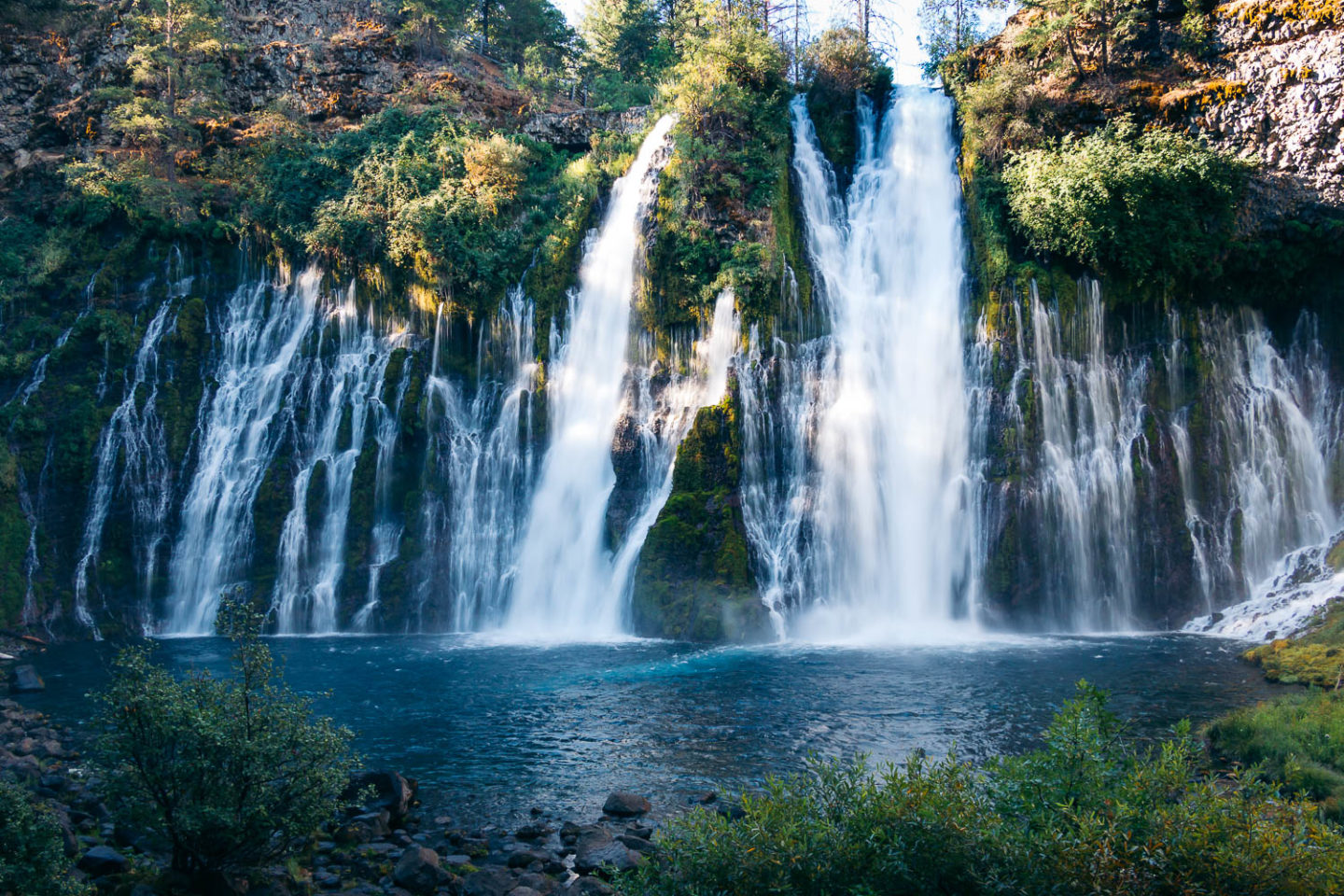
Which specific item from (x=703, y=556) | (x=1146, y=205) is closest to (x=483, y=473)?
(x=703, y=556)

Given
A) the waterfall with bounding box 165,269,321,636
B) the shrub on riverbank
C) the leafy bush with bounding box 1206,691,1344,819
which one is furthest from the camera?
the waterfall with bounding box 165,269,321,636

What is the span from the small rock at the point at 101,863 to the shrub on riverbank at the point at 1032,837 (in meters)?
5.93

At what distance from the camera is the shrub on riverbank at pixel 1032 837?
Result: 19.7 feet

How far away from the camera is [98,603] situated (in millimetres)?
26266

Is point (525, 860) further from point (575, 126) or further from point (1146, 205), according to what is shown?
point (575, 126)

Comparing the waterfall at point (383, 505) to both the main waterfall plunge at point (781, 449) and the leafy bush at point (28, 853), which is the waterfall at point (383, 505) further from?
the leafy bush at point (28, 853)

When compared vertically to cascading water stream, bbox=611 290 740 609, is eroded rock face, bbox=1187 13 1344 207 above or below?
above

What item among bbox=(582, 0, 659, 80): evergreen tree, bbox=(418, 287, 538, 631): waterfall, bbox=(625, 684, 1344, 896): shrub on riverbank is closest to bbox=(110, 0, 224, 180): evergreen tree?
bbox=(418, 287, 538, 631): waterfall

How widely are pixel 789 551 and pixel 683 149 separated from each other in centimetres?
1411

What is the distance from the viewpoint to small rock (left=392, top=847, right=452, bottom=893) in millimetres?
9312

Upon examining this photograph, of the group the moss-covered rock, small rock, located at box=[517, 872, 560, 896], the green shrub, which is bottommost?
small rock, located at box=[517, 872, 560, 896]

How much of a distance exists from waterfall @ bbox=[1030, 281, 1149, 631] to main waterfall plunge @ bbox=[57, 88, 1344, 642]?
0.24 feet

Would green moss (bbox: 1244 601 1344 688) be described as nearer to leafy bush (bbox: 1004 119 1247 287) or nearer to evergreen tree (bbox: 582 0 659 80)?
leafy bush (bbox: 1004 119 1247 287)

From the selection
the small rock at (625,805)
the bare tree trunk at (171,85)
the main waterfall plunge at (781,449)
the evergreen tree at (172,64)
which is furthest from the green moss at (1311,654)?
the evergreen tree at (172,64)
